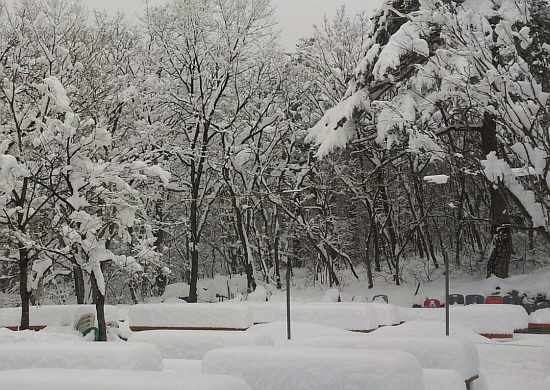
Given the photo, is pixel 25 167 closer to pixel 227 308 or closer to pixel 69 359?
pixel 227 308

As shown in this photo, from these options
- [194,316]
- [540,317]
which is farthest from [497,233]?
[194,316]

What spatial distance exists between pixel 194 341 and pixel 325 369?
571 centimetres

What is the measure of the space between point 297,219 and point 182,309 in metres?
13.3

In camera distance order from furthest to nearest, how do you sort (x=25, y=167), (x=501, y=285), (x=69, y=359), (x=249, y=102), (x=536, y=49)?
(x=249, y=102) → (x=501, y=285) → (x=25, y=167) → (x=536, y=49) → (x=69, y=359)

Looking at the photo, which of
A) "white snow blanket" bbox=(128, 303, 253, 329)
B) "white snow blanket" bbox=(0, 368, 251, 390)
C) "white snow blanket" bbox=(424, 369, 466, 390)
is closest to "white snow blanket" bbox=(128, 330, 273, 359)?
"white snow blanket" bbox=(424, 369, 466, 390)

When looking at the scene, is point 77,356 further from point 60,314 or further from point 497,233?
point 497,233

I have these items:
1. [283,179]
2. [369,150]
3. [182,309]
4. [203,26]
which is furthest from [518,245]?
[182,309]

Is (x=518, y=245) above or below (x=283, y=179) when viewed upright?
below

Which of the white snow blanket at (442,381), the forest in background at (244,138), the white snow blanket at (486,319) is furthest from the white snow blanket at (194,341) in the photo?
the white snow blanket at (486,319)

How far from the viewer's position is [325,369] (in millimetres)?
7516

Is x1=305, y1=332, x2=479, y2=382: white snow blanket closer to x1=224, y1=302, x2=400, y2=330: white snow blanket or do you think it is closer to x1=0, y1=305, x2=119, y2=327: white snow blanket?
x1=224, y1=302, x2=400, y2=330: white snow blanket

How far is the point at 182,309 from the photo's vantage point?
1834 cm

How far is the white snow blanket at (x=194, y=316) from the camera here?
58.2ft

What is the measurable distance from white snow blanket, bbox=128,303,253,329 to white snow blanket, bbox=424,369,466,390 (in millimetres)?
9246
